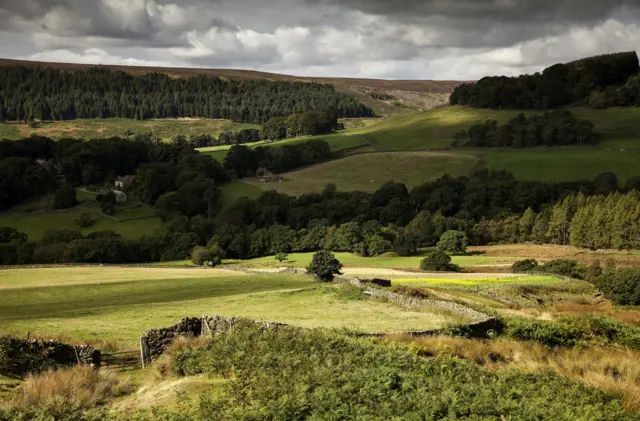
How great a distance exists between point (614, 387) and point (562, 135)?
13996 cm

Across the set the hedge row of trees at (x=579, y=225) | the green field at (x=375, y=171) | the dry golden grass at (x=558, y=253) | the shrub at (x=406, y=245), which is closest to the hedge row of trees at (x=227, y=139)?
the green field at (x=375, y=171)

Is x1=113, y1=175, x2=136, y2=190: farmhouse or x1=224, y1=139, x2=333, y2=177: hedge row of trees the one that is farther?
x1=224, y1=139, x2=333, y2=177: hedge row of trees

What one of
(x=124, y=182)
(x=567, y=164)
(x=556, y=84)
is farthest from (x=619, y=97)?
(x=124, y=182)

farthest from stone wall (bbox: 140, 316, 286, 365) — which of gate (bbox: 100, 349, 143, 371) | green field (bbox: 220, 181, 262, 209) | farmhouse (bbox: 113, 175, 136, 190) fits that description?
farmhouse (bbox: 113, 175, 136, 190)

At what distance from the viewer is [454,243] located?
84875 mm

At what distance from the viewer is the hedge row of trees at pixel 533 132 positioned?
5728 inches

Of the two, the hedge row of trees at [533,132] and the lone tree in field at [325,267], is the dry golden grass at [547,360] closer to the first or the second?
the lone tree in field at [325,267]

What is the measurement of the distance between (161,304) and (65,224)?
242 ft

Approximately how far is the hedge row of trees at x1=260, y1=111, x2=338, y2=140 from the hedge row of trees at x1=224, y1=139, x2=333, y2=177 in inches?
1254

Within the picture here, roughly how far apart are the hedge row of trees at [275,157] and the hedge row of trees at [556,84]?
55506mm

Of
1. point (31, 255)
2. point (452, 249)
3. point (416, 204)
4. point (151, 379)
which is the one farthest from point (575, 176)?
point (151, 379)

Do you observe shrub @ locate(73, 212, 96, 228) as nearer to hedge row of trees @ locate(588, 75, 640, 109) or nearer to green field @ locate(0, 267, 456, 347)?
green field @ locate(0, 267, 456, 347)

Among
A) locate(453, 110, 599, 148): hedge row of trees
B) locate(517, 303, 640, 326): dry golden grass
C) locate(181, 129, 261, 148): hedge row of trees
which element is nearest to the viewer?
locate(517, 303, 640, 326): dry golden grass

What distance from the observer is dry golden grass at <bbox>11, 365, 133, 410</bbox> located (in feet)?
50.1
